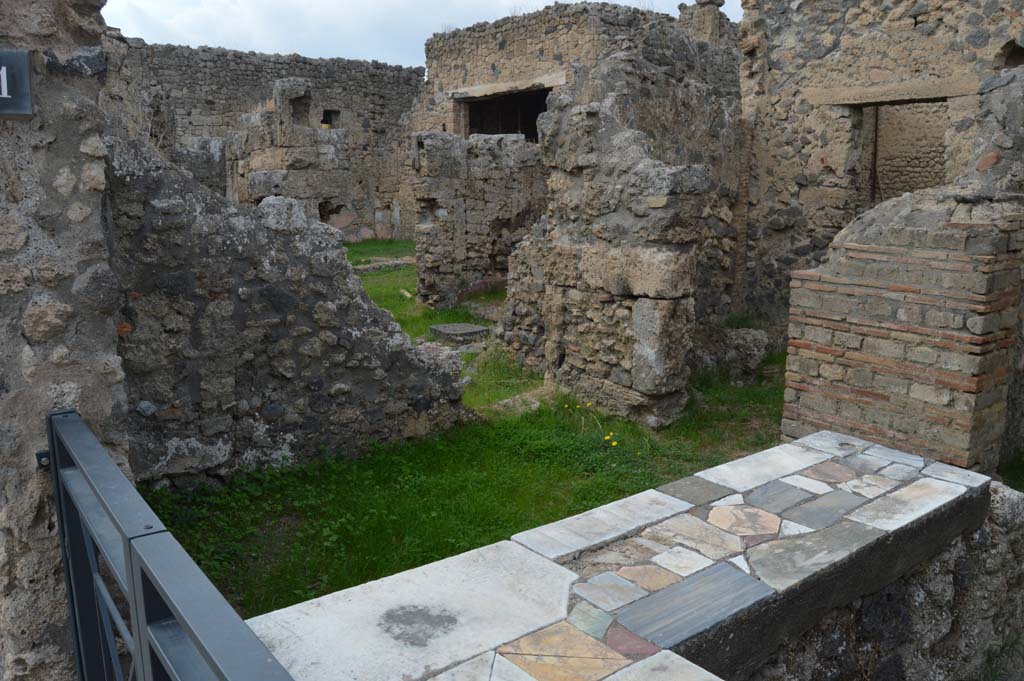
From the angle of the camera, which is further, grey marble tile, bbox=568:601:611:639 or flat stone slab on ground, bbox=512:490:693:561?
flat stone slab on ground, bbox=512:490:693:561

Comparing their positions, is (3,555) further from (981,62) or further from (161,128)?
(161,128)

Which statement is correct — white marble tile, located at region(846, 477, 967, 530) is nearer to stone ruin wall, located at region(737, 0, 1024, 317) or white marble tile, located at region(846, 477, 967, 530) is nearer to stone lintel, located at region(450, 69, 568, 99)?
stone ruin wall, located at region(737, 0, 1024, 317)

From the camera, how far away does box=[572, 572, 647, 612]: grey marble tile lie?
8.83ft

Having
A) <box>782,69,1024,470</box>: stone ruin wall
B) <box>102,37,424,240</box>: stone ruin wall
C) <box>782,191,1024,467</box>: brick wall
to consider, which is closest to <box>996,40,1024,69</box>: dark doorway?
<box>782,69,1024,470</box>: stone ruin wall

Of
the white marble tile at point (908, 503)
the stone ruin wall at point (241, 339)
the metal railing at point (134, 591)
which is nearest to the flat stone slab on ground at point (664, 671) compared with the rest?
the metal railing at point (134, 591)

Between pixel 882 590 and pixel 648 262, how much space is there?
3283 mm

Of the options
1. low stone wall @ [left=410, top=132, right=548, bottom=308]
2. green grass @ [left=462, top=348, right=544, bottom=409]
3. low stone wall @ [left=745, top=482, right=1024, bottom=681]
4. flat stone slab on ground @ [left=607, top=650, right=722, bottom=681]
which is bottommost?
low stone wall @ [left=745, top=482, right=1024, bottom=681]

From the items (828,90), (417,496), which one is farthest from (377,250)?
(417,496)

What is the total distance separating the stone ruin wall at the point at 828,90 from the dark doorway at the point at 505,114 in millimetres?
10648

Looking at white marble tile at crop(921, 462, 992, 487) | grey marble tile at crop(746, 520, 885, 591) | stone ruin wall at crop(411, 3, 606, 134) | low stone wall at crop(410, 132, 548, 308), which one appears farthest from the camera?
stone ruin wall at crop(411, 3, 606, 134)

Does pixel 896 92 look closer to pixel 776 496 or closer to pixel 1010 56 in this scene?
pixel 1010 56

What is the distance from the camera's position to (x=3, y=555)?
2.54 m

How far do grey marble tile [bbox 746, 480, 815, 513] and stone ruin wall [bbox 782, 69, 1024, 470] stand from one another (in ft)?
5.25

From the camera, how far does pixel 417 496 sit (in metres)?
4.73
